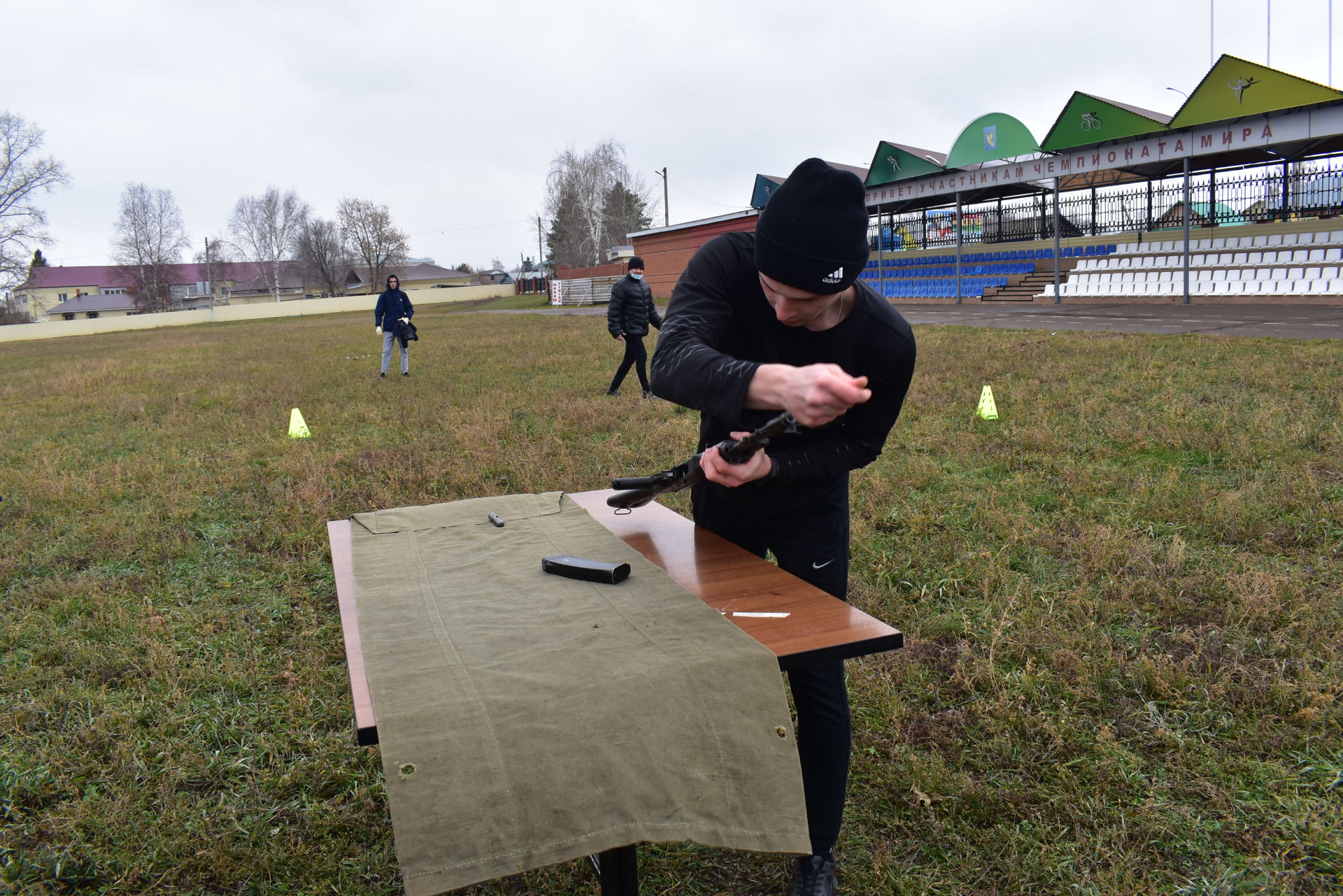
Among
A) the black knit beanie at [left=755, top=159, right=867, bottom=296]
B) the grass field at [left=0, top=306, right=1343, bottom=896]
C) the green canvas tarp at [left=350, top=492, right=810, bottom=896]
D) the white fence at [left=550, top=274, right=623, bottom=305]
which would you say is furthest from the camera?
the white fence at [left=550, top=274, right=623, bottom=305]

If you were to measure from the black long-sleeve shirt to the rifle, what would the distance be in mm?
133

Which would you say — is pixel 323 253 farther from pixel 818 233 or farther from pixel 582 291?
pixel 818 233

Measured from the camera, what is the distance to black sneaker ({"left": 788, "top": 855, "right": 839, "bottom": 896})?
2473 mm

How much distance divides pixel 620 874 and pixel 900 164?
1020 inches

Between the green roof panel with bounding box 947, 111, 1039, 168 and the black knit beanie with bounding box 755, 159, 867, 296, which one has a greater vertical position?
the green roof panel with bounding box 947, 111, 1039, 168

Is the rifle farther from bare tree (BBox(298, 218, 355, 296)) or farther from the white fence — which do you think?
bare tree (BBox(298, 218, 355, 296))

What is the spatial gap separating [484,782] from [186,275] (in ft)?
392

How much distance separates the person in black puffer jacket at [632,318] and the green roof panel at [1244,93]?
44.0ft

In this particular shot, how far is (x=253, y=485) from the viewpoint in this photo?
24.2 feet

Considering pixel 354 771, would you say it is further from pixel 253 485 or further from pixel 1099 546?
pixel 253 485

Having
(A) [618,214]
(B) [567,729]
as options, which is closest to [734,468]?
(B) [567,729]

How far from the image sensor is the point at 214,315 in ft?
184

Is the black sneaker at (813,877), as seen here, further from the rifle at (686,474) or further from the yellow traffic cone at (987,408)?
the yellow traffic cone at (987,408)

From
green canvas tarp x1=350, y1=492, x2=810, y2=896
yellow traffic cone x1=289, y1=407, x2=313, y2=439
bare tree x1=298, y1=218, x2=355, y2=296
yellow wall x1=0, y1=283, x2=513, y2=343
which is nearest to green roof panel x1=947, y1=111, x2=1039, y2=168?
yellow traffic cone x1=289, y1=407, x2=313, y2=439
